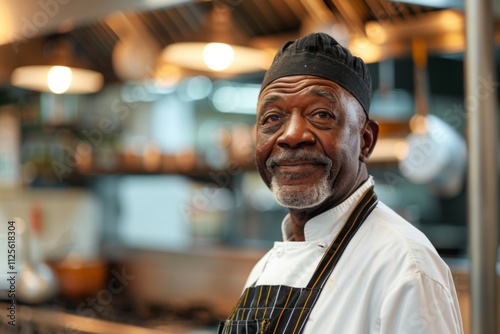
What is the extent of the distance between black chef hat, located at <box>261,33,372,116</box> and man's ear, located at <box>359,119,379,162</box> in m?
0.04

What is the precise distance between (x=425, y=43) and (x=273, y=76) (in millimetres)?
1902

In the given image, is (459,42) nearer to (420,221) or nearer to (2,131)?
(2,131)

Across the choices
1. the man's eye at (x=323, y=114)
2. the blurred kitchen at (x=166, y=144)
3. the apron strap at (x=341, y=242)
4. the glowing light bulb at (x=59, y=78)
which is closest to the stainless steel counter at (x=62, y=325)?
the blurred kitchen at (x=166, y=144)

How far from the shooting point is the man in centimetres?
142

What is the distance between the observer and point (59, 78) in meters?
3.93

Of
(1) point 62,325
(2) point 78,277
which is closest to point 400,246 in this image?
(1) point 62,325

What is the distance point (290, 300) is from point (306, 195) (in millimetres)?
216

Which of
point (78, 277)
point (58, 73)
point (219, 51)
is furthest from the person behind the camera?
point (78, 277)

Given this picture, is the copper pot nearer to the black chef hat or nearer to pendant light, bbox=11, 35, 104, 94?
pendant light, bbox=11, 35, 104, 94

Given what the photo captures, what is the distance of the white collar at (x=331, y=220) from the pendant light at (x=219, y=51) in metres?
1.67

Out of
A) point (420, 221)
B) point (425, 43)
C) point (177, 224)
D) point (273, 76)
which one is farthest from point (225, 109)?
point (273, 76)

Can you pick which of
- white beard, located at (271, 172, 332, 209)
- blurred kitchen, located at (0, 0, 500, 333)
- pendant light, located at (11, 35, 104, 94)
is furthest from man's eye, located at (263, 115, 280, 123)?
pendant light, located at (11, 35, 104, 94)

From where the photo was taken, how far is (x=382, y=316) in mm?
1358

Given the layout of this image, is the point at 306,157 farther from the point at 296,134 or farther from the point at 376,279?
the point at 376,279
